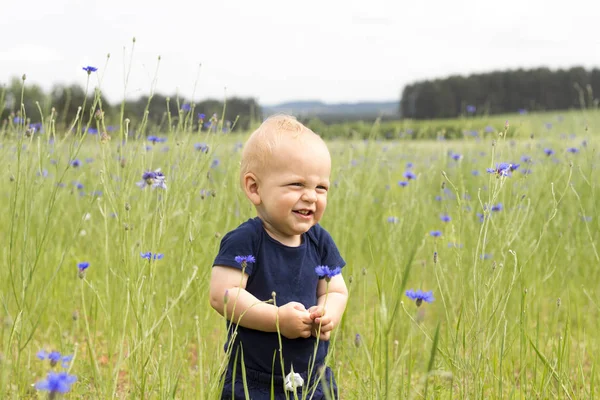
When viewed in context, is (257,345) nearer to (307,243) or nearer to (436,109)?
(307,243)

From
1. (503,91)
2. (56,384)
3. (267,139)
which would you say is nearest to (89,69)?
(267,139)

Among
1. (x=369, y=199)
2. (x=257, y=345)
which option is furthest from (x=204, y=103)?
(x=257, y=345)

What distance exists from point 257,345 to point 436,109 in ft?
84.3

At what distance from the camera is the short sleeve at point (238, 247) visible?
1.68m

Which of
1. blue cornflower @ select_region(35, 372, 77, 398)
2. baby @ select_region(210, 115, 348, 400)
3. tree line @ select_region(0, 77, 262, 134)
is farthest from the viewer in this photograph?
tree line @ select_region(0, 77, 262, 134)

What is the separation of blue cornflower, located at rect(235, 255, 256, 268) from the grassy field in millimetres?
144

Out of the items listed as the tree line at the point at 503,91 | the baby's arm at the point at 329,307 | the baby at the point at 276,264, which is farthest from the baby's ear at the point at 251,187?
the tree line at the point at 503,91

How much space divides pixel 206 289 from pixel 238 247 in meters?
0.64

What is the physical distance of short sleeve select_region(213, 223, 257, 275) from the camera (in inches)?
66.0

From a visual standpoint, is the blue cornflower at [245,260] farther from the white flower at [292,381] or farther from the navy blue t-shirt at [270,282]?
the white flower at [292,381]

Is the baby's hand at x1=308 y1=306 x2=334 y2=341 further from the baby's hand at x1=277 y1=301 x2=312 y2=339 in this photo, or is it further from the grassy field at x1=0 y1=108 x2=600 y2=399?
the grassy field at x1=0 y1=108 x2=600 y2=399

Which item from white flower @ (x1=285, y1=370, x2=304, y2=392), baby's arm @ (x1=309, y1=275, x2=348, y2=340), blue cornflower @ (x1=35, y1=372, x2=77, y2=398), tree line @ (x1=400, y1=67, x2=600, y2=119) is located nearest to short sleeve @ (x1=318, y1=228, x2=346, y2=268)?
baby's arm @ (x1=309, y1=275, x2=348, y2=340)

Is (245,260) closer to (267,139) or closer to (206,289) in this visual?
(267,139)

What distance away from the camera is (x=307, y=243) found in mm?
1823
